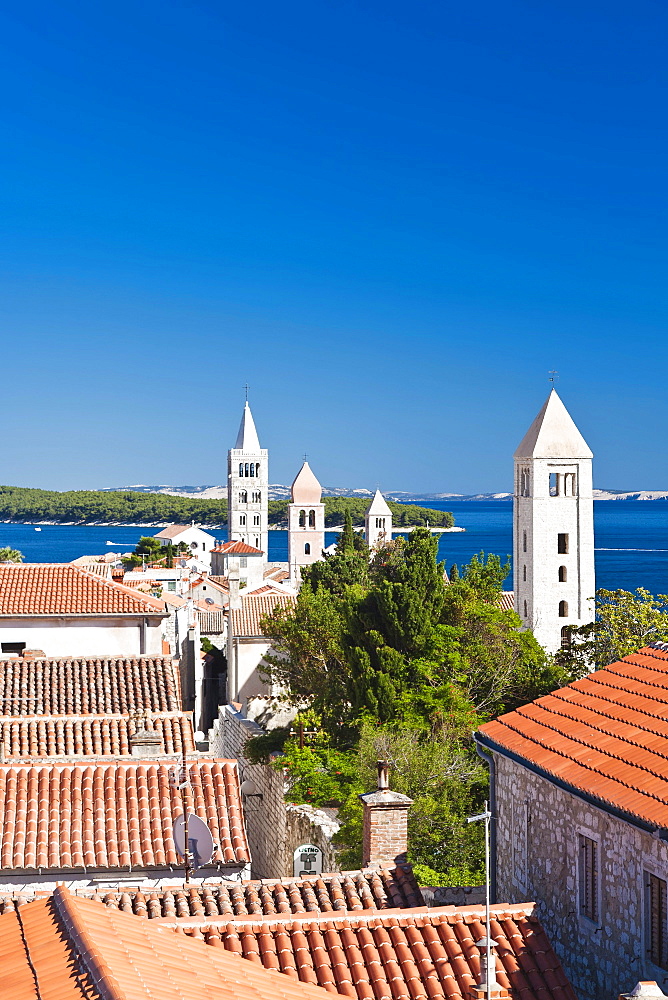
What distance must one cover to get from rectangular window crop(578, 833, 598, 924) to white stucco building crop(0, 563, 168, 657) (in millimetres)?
18378

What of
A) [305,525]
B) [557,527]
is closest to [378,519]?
[305,525]

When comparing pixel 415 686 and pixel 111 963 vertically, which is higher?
pixel 111 963

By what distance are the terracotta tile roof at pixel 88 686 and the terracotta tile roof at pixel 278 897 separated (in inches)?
399

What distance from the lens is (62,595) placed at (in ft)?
88.8

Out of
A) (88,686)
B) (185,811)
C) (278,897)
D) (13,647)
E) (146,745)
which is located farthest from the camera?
(13,647)

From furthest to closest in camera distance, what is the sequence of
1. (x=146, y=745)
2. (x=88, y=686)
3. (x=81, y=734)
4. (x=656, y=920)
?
1. (x=88, y=686)
2. (x=81, y=734)
3. (x=146, y=745)
4. (x=656, y=920)

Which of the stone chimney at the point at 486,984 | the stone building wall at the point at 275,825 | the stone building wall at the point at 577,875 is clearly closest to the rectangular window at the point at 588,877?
the stone building wall at the point at 577,875

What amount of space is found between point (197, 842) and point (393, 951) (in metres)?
5.11

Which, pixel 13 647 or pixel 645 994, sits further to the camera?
pixel 13 647

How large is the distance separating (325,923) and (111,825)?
5719 millimetres

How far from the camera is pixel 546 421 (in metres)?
59.0

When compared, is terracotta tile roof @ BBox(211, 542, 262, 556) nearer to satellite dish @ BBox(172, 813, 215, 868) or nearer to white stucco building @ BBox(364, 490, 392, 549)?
white stucco building @ BBox(364, 490, 392, 549)

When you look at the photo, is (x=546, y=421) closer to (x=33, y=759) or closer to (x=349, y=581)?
(x=349, y=581)

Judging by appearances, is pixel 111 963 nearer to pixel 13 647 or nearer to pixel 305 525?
pixel 13 647
